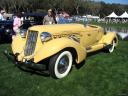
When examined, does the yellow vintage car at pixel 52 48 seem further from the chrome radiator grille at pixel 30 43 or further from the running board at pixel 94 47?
the running board at pixel 94 47

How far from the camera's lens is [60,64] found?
8438 millimetres

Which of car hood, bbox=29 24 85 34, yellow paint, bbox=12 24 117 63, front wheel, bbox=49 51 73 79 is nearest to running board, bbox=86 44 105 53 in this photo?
yellow paint, bbox=12 24 117 63

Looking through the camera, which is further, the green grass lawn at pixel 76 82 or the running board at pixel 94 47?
the running board at pixel 94 47

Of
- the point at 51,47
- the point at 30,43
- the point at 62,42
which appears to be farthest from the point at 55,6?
the point at 51,47

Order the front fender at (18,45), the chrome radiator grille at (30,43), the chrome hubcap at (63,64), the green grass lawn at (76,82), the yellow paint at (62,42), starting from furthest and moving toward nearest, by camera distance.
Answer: the front fender at (18,45) → the chrome radiator grille at (30,43) → the chrome hubcap at (63,64) → the yellow paint at (62,42) → the green grass lawn at (76,82)

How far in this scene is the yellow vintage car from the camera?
8.18 m

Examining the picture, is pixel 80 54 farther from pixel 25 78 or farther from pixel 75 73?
pixel 25 78

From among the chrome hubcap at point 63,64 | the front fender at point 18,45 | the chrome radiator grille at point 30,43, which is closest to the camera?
the chrome hubcap at point 63,64

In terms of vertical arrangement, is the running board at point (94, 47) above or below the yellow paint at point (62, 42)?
below

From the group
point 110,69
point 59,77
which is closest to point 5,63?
point 59,77

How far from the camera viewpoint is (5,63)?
10.4 m

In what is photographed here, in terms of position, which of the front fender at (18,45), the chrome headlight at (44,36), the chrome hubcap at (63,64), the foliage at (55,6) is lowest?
the foliage at (55,6)

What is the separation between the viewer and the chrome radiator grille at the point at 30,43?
877cm

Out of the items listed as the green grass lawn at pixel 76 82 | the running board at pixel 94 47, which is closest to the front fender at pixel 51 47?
the green grass lawn at pixel 76 82
